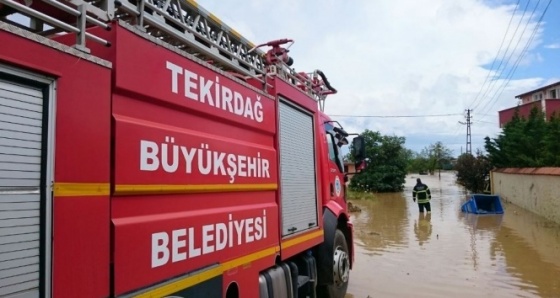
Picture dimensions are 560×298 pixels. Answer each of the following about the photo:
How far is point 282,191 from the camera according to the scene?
4547 mm

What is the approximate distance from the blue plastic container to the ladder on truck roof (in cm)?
1499

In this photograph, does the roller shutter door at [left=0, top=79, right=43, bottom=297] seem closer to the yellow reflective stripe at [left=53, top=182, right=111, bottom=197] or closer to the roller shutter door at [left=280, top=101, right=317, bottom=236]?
the yellow reflective stripe at [left=53, top=182, right=111, bottom=197]

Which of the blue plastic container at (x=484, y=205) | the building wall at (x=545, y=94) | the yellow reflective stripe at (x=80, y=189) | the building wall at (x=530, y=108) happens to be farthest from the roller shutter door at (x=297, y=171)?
the building wall at (x=545, y=94)

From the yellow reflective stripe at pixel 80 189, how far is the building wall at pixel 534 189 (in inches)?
614

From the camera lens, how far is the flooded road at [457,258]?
7.11 meters

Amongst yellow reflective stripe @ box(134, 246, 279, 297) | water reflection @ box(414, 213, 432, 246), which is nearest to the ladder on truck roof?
yellow reflective stripe @ box(134, 246, 279, 297)

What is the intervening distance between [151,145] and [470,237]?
1145 centimetres

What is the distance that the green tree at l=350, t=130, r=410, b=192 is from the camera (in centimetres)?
3516

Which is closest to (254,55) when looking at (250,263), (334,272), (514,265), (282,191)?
(282,191)

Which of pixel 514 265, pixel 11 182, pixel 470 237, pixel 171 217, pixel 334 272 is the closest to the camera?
pixel 11 182

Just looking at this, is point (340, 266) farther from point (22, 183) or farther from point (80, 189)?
point (22, 183)

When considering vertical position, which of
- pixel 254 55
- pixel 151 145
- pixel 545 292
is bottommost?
pixel 545 292

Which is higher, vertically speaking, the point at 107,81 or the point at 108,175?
the point at 107,81

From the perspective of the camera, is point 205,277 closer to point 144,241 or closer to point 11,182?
point 144,241
